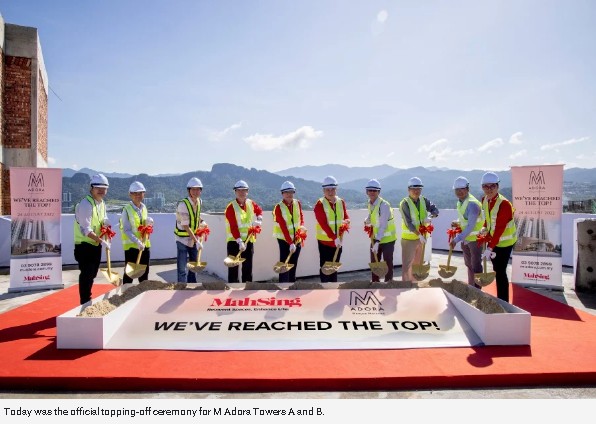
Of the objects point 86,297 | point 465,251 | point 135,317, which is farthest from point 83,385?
point 465,251

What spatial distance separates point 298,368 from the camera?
10.7 feet

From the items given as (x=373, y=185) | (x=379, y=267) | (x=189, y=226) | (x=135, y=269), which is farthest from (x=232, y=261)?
(x=373, y=185)

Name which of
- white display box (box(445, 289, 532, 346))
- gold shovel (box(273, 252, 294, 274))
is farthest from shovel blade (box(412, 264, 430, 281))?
gold shovel (box(273, 252, 294, 274))

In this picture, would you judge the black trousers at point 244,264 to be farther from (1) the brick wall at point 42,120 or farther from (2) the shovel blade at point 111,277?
(1) the brick wall at point 42,120

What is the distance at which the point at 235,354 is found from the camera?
3.60 m

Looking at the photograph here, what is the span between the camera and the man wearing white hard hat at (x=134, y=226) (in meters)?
5.39

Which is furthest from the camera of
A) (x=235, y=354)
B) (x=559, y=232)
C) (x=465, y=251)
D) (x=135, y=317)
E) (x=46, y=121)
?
(x=46, y=121)

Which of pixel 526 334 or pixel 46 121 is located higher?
pixel 46 121

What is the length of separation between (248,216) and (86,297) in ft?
8.16

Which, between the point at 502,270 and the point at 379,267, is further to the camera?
the point at 379,267

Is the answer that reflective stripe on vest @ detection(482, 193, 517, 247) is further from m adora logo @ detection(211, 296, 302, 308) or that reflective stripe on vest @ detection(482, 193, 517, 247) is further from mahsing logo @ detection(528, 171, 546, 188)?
m adora logo @ detection(211, 296, 302, 308)

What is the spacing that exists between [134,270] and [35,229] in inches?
130

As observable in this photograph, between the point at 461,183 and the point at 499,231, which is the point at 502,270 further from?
the point at 461,183

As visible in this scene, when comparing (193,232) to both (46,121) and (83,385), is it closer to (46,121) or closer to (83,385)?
(83,385)
